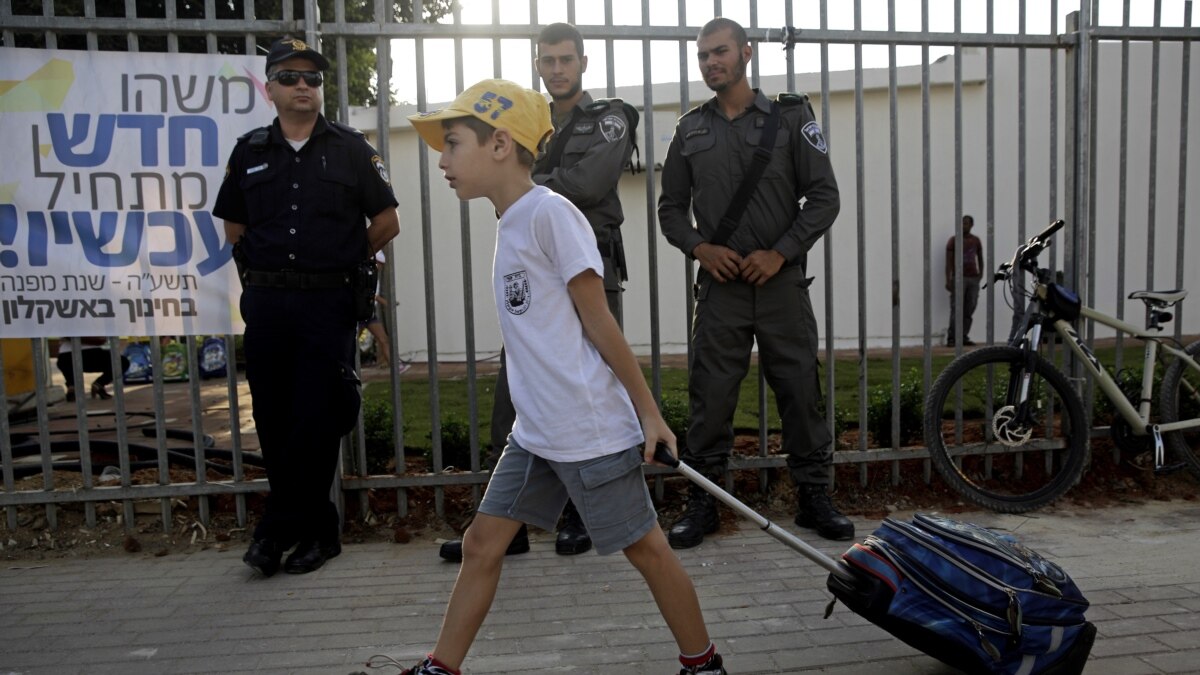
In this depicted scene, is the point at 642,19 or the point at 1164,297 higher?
the point at 642,19

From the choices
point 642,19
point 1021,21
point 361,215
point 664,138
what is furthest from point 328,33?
point 664,138

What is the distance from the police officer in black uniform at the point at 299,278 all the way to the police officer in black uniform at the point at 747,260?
1.51 m

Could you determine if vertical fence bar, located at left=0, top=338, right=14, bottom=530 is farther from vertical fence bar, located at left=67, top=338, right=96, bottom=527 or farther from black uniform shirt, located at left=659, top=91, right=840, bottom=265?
black uniform shirt, located at left=659, top=91, right=840, bottom=265

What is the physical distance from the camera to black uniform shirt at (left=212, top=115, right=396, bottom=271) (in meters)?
4.36

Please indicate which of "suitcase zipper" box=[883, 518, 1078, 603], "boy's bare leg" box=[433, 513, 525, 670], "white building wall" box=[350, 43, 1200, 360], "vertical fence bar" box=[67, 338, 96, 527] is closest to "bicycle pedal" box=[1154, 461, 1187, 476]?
"suitcase zipper" box=[883, 518, 1078, 603]

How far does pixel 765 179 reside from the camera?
4.68 m

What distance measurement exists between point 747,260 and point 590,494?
6.73 ft

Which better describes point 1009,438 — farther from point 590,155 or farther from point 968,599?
point 590,155

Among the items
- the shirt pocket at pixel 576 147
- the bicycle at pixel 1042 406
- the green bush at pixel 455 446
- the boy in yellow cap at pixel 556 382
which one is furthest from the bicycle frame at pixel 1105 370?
the boy in yellow cap at pixel 556 382

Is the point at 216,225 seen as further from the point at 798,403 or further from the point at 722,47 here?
the point at 798,403

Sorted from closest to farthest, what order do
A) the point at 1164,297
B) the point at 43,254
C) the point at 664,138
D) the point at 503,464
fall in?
the point at 503,464, the point at 43,254, the point at 1164,297, the point at 664,138

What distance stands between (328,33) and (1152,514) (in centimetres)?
475

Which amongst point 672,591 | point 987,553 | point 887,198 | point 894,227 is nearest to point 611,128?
point 894,227

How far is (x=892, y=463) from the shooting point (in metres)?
5.45
